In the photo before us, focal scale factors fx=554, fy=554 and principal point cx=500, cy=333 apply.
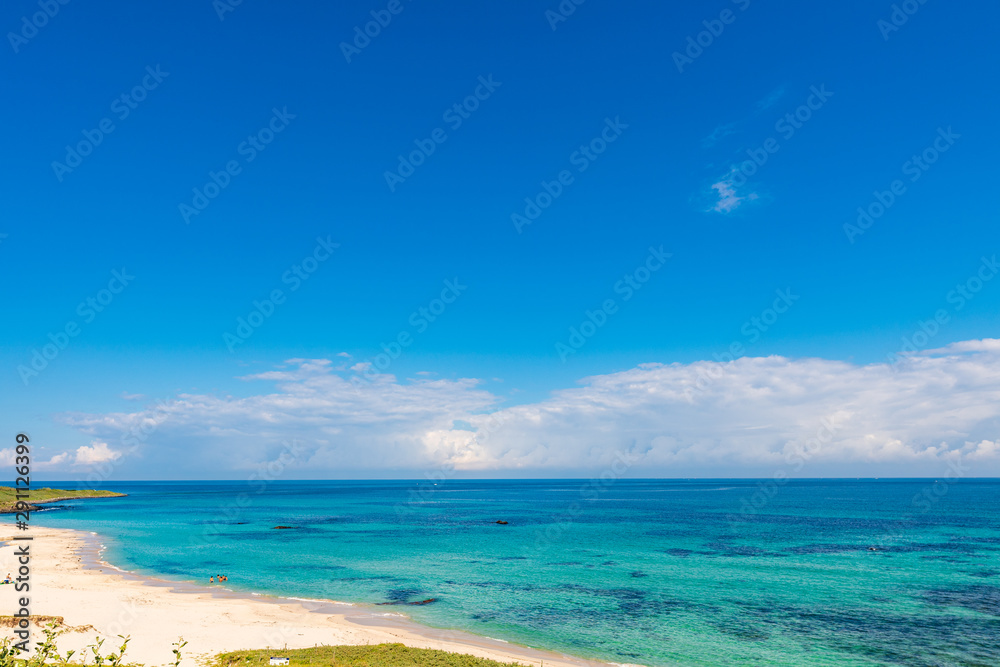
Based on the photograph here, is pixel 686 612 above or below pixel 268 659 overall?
below

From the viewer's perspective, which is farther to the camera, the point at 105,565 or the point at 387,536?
the point at 387,536

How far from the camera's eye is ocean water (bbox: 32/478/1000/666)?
4103 centimetres

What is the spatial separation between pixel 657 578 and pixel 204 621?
45509 mm

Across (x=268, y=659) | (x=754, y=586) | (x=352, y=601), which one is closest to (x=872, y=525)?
(x=754, y=586)

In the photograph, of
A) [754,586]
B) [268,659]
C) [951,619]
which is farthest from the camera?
[754,586]

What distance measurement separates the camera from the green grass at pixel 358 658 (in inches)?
1249

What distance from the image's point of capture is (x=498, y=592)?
56.0 meters

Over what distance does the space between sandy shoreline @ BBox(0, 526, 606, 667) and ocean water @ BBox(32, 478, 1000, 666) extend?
336 centimetres

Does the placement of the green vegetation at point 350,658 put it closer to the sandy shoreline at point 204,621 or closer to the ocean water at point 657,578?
the sandy shoreline at point 204,621

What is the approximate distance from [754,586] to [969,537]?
65526 millimetres

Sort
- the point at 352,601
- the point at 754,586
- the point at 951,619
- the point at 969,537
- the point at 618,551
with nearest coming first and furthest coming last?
the point at 951,619
the point at 352,601
the point at 754,586
the point at 618,551
the point at 969,537

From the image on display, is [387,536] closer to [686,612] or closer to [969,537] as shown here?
[686,612]

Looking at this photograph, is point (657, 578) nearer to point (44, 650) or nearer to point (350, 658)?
point (350, 658)

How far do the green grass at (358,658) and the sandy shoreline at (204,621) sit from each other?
2659 mm
